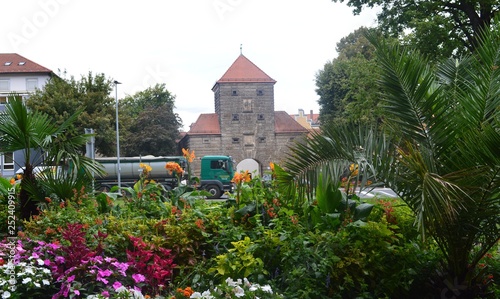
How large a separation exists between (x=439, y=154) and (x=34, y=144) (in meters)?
4.81

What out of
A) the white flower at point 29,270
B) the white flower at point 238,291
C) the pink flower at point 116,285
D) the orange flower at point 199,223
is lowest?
the pink flower at point 116,285

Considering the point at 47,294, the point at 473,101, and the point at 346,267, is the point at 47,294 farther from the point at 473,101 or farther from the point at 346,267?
the point at 473,101

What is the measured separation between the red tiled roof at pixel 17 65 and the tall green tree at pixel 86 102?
1602cm

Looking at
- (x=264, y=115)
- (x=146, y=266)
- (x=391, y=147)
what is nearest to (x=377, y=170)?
(x=391, y=147)

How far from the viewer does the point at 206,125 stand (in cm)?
5812

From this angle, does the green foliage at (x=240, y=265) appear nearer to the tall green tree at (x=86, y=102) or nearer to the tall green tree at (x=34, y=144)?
the tall green tree at (x=34, y=144)

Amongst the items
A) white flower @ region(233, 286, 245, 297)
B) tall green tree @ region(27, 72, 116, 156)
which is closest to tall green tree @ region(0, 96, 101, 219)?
white flower @ region(233, 286, 245, 297)

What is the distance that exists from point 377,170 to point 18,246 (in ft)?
9.42

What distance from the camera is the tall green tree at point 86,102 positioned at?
3256 centimetres

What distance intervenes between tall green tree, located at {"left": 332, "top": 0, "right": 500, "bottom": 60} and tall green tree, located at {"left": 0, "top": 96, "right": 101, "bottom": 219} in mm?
12988

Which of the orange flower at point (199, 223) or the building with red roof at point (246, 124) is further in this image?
the building with red roof at point (246, 124)

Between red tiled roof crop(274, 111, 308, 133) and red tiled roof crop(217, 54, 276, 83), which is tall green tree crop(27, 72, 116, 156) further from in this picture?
red tiled roof crop(274, 111, 308, 133)

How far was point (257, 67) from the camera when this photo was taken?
6006 cm

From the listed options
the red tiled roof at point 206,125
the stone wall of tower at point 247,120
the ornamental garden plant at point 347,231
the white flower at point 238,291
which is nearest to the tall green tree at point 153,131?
the red tiled roof at point 206,125
